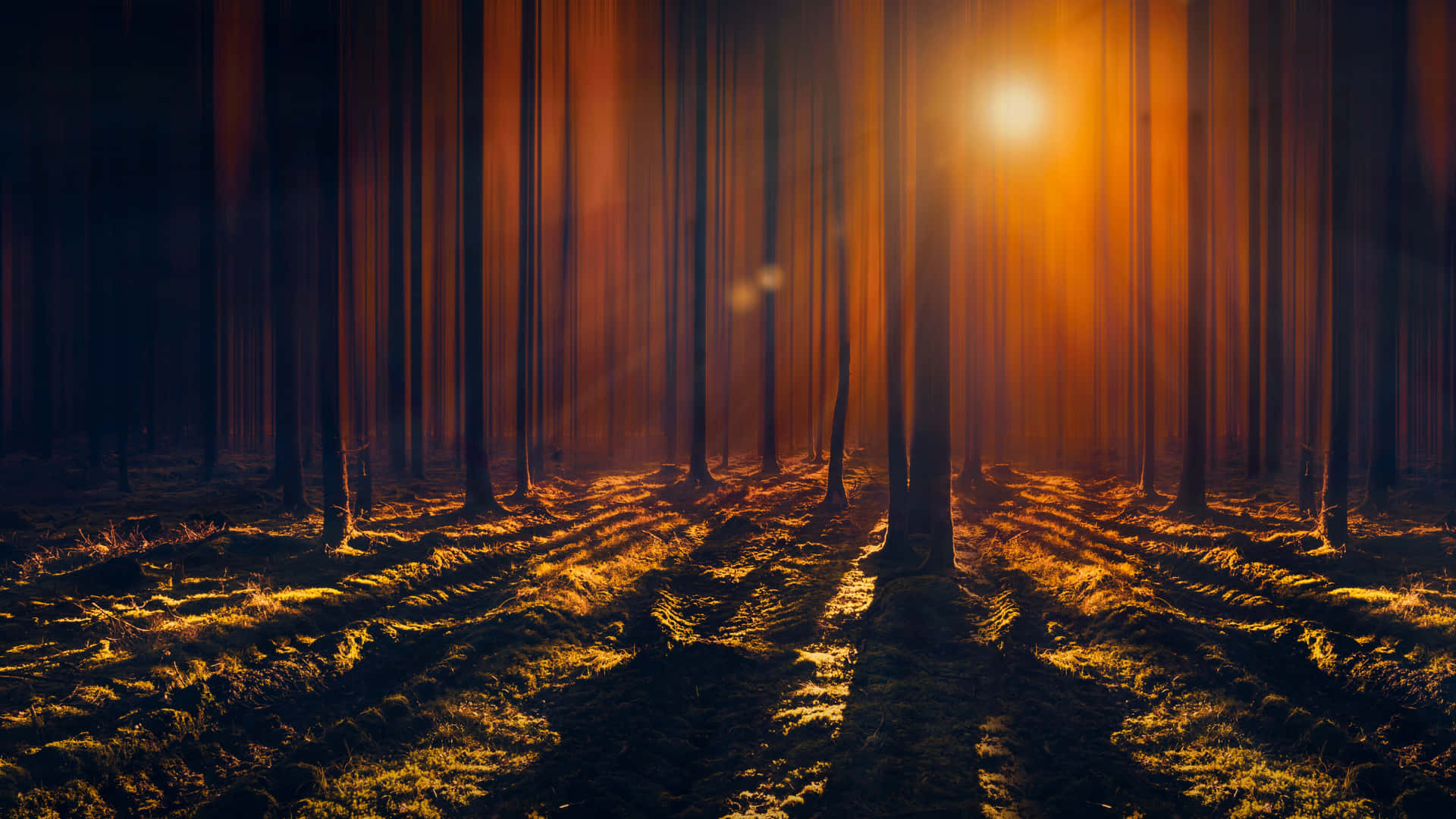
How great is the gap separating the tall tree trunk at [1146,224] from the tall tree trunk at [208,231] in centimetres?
3158

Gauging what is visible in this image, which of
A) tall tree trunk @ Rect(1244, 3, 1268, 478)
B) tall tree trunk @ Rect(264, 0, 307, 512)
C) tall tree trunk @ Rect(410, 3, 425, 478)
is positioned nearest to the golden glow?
tall tree trunk @ Rect(1244, 3, 1268, 478)

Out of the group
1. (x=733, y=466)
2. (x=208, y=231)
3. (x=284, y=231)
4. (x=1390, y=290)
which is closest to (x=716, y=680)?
(x=284, y=231)

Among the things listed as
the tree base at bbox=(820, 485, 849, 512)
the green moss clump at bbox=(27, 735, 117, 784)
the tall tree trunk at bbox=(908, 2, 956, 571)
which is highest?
the tall tree trunk at bbox=(908, 2, 956, 571)

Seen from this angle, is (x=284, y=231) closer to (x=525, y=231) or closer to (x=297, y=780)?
(x=525, y=231)

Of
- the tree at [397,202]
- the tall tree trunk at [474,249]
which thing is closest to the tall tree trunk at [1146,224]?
the tall tree trunk at [474,249]

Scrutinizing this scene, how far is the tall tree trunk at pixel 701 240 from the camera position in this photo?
29500 millimetres

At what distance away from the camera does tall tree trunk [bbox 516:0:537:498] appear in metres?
24.0

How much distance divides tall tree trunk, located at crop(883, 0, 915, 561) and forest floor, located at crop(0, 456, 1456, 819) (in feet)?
5.50

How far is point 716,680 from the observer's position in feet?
30.8

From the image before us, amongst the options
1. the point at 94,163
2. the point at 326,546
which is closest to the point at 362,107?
the point at 94,163

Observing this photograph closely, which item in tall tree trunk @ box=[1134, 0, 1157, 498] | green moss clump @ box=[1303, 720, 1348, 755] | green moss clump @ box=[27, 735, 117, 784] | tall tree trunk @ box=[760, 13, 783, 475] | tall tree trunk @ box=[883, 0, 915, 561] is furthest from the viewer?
tall tree trunk @ box=[760, 13, 783, 475]

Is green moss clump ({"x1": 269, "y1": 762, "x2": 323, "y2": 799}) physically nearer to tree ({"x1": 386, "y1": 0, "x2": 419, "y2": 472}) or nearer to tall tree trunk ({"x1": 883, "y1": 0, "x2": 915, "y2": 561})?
tall tree trunk ({"x1": 883, "y1": 0, "x2": 915, "y2": 561})

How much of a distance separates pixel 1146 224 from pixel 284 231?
26.3 m

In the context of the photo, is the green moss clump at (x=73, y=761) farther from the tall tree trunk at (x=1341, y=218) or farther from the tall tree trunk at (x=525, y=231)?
the tall tree trunk at (x=1341, y=218)
